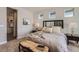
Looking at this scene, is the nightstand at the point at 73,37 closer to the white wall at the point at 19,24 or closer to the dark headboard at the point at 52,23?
the dark headboard at the point at 52,23

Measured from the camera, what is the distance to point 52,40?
1985mm

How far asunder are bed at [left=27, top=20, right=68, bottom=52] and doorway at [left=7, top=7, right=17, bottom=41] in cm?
32

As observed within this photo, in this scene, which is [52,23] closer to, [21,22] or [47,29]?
[47,29]

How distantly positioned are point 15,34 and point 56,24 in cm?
89

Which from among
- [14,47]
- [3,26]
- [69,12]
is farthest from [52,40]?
[3,26]

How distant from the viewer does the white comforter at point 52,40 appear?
197 centimetres

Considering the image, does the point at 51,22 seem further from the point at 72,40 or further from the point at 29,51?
the point at 29,51

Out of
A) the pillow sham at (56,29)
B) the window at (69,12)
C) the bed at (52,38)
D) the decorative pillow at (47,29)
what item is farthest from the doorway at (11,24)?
the window at (69,12)

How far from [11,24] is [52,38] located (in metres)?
0.90

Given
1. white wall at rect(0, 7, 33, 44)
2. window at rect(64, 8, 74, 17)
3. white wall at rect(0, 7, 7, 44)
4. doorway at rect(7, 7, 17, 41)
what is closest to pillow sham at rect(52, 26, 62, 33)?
window at rect(64, 8, 74, 17)

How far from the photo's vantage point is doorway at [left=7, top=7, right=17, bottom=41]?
200cm

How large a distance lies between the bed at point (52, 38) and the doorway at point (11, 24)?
12.5 inches

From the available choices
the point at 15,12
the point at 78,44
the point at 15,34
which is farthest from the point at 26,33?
the point at 78,44

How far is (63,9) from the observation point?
2037mm
